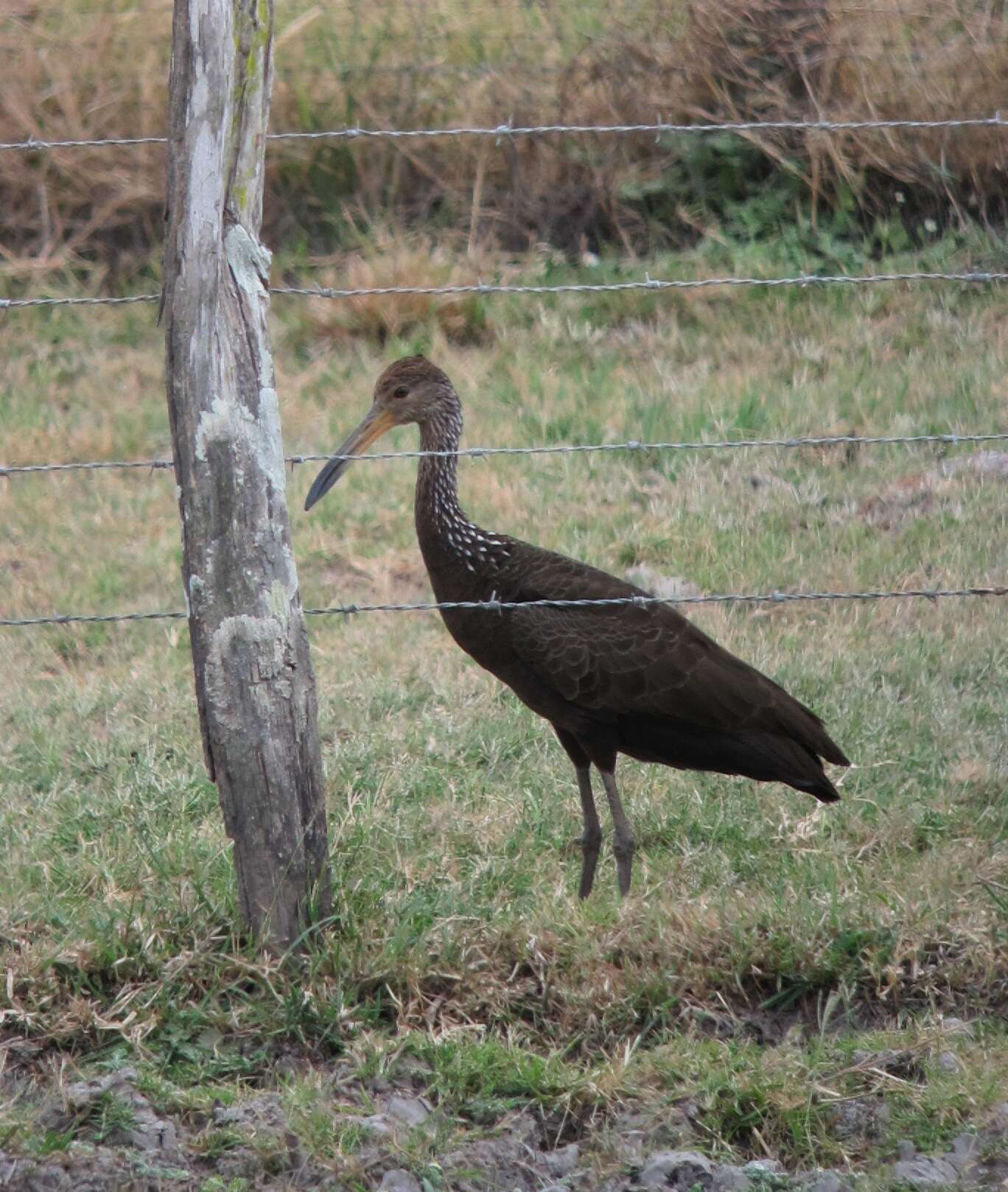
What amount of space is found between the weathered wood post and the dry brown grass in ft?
17.8

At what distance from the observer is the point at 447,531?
4852mm

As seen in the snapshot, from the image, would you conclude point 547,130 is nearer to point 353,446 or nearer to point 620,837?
point 353,446

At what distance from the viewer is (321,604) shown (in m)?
6.69

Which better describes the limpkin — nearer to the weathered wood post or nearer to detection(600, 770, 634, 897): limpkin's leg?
detection(600, 770, 634, 897): limpkin's leg

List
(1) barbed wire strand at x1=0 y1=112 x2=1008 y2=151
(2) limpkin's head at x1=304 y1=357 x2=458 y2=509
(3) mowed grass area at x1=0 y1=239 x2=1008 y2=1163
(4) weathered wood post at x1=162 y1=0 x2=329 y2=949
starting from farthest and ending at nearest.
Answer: (2) limpkin's head at x1=304 y1=357 x2=458 y2=509
(1) barbed wire strand at x1=0 y1=112 x2=1008 y2=151
(3) mowed grass area at x1=0 y1=239 x2=1008 y2=1163
(4) weathered wood post at x1=162 y1=0 x2=329 y2=949

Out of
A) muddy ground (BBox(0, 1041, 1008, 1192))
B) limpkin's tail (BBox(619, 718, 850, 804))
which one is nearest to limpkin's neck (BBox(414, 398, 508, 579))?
limpkin's tail (BBox(619, 718, 850, 804))

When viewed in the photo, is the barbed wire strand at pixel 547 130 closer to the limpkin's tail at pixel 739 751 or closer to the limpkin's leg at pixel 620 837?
the limpkin's tail at pixel 739 751

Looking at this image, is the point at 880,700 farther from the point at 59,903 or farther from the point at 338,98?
the point at 338,98

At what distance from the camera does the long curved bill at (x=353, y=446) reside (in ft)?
16.7

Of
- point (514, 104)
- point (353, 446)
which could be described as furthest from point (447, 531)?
point (514, 104)

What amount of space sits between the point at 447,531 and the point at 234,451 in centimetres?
110

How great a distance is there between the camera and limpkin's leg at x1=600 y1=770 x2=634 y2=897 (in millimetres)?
4680

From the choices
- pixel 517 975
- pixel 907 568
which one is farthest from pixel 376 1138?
pixel 907 568

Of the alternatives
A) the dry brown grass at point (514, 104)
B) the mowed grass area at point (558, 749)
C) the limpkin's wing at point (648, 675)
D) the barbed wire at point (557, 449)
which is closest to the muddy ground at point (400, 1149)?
the mowed grass area at point (558, 749)
